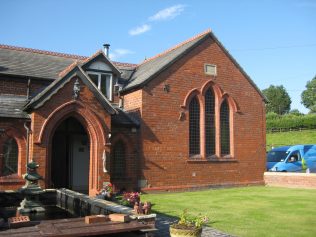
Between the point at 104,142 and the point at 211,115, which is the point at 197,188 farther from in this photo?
the point at 104,142

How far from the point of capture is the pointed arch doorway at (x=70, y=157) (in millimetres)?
18594

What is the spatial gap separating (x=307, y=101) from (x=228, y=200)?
101 metres

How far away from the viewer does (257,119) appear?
78.7ft

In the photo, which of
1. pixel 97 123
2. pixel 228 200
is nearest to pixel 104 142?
pixel 97 123

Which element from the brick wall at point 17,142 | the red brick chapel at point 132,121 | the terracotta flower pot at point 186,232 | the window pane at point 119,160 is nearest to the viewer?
the terracotta flower pot at point 186,232

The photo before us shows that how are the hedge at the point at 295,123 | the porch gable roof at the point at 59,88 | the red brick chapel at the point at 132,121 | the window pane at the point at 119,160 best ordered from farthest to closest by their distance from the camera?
1. the hedge at the point at 295,123
2. the window pane at the point at 119,160
3. the red brick chapel at the point at 132,121
4. the porch gable roof at the point at 59,88

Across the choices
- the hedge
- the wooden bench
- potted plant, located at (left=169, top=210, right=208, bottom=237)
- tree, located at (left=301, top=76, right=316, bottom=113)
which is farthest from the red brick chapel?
tree, located at (left=301, top=76, right=316, bottom=113)

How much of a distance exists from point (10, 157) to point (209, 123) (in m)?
11.2

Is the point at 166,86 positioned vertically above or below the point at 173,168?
above

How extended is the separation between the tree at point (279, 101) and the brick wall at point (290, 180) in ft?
323

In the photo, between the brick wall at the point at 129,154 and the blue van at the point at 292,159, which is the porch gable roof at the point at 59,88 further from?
the blue van at the point at 292,159

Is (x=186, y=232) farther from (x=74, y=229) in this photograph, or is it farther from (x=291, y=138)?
(x=291, y=138)

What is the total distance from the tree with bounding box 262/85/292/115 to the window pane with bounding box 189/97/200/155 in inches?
4009

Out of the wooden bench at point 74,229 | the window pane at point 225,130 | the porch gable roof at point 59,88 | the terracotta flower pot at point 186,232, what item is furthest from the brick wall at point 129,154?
the terracotta flower pot at point 186,232
